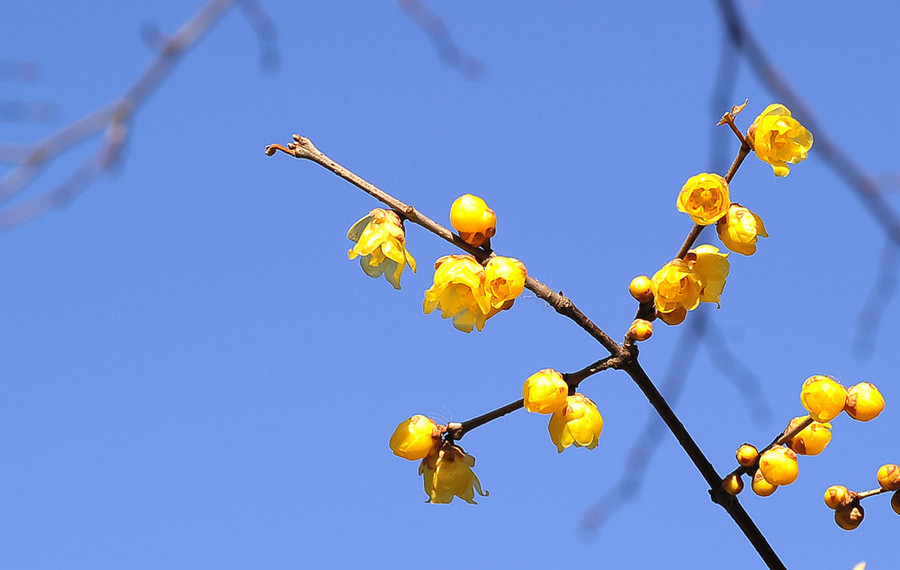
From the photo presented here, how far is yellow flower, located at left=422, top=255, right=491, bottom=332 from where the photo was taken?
1805 millimetres

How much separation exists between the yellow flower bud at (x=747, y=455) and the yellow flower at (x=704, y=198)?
38 centimetres

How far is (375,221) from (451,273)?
0.21 metres

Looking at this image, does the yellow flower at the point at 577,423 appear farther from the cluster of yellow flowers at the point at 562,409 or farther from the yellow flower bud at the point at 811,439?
the yellow flower bud at the point at 811,439

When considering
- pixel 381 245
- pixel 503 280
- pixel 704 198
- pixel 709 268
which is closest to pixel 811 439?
pixel 709 268

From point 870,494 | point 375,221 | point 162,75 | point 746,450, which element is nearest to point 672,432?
point 746,450

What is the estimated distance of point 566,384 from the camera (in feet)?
5.99

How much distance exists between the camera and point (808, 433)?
1.87 metres

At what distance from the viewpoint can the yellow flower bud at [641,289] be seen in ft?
6.03

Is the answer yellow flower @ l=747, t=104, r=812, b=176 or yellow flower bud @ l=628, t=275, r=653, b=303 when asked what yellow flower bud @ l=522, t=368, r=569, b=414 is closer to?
yellow flower bud @ l=628, t=275, r=653, b=303

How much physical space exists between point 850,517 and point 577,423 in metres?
0.52

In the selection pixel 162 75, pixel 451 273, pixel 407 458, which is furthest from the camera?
pixel 407 458

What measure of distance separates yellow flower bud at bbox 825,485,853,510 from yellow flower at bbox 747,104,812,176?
56 centimetres

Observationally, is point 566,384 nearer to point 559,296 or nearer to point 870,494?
point 559,296

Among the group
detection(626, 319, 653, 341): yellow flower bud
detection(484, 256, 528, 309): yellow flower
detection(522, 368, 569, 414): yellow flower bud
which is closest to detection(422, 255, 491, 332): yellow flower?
detection(484, 256, 528, 309): yellow flower
